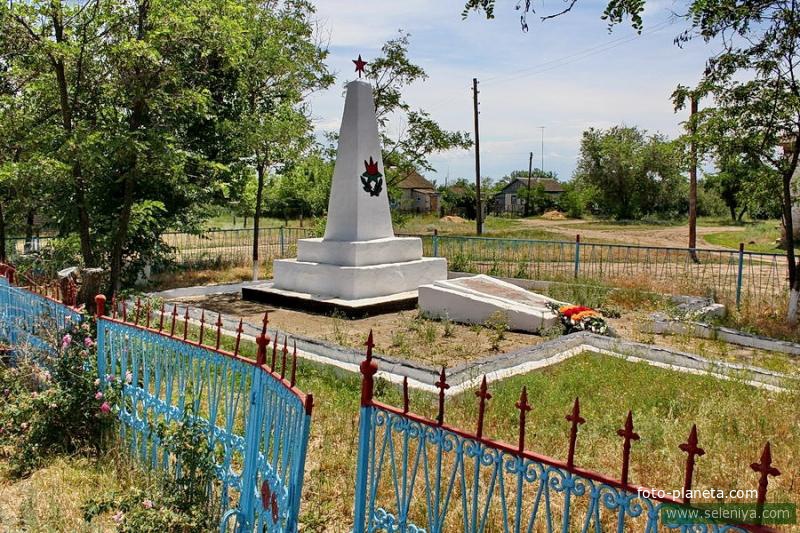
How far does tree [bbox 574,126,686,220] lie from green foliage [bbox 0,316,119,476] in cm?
4762

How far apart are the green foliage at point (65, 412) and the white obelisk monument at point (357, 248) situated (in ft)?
21.5

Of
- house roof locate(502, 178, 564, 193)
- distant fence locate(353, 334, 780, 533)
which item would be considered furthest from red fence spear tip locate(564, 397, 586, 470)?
house roof locate(502, 178, 564, 193)

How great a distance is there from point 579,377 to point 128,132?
6443 mm

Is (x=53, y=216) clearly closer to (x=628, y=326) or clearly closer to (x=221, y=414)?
(x=221, y=414)

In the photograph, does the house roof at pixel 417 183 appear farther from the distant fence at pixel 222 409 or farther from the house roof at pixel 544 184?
the distant fence at pixel 222 409

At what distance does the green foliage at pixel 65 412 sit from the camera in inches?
186

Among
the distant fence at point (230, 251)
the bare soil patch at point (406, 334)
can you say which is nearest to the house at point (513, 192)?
the distant fence at point (230, 251)

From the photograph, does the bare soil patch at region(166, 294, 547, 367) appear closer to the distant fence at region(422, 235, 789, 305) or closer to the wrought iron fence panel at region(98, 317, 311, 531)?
the wrought iron fence panel at region(98, 317, 311, 531)

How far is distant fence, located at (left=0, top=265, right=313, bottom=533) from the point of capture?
10.3 ft

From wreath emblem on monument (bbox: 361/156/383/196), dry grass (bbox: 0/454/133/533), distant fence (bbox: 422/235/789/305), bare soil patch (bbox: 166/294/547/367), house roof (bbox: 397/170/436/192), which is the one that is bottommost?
dry grass (bbox: 0/454/133/533)

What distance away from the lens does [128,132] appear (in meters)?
8.13

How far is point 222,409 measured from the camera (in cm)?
558

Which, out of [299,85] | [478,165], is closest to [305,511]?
[299,85]

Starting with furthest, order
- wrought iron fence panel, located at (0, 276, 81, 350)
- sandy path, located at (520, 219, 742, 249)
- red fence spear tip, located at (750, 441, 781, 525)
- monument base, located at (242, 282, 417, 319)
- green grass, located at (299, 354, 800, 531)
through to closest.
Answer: sandy path, located at (520, 219, 742, 249), monument base, located at (242, 282, 417, 319), wrought iron fence panel, located at (0, 276, 81, 350), green grass, located at (299, 354, 800, 531), red fence spear tip, located at (750, 441, 781, 525)
